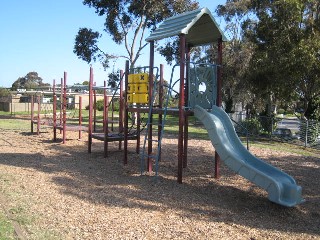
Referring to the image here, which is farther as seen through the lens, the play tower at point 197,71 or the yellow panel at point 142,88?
the yellow panel at point 142,88

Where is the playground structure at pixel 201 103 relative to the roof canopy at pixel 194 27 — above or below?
below

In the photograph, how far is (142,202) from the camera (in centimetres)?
608

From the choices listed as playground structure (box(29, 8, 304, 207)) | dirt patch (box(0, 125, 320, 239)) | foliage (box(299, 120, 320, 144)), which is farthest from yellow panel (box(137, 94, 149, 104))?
foliage (box(299, 120, 320, 144))

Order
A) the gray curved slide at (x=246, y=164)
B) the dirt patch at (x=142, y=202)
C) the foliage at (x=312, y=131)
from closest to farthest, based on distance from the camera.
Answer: the dirt patch at (x=142, y=202) < the gray curved slide at (x=246, y=164) < the foliage at (x=312, y=131)

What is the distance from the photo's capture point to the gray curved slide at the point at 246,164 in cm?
587

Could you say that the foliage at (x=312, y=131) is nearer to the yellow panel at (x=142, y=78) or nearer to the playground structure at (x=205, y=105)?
the playground structure at (x=205, y=105)

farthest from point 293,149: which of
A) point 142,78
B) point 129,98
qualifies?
point 142,78

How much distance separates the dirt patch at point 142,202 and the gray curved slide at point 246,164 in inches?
13.1

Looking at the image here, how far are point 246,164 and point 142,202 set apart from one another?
1856 mm

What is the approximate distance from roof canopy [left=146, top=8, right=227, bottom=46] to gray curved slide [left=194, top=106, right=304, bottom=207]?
5.35 ft

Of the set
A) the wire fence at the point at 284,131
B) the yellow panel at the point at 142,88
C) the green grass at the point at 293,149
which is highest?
→ the yellow panel at the point at 142,88

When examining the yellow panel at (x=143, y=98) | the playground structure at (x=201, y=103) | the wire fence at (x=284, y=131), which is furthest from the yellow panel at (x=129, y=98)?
the wire fence at (x=284, y=131)

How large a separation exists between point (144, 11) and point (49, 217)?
21.3 m

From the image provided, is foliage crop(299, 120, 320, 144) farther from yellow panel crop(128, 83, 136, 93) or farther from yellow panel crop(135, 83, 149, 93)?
yellow panel crop(135, 83, 149, 93)
